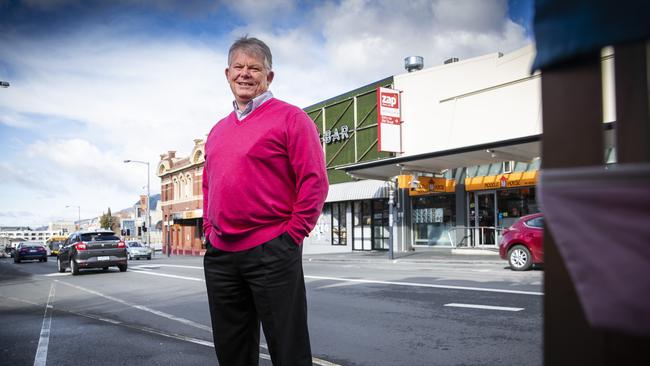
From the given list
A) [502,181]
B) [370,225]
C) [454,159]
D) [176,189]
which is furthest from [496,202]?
[176,189]

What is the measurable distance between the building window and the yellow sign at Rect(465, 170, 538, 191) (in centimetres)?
969

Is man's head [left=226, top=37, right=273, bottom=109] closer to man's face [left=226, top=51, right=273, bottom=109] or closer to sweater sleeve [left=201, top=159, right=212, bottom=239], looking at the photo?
man's face [left=226, top=51, right=273, bottom=109]

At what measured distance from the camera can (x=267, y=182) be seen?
2.57m

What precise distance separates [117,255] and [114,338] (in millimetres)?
12620

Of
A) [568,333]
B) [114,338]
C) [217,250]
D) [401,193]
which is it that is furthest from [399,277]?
[401,193]

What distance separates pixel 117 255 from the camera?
1753cm

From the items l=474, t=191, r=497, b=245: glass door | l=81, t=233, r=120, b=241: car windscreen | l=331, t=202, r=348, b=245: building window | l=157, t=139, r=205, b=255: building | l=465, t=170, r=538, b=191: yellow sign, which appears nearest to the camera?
l=81, t=233, r=120, b=241: car windscreen

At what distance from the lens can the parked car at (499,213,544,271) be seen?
1259 centimetres

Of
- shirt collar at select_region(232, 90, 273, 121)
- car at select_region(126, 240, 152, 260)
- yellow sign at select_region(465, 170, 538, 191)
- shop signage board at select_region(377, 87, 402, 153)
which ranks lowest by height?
car at select_region(126, 240, 152, 260)

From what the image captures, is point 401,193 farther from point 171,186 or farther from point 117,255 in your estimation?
point 171,186

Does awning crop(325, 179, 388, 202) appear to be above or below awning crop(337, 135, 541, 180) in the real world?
below

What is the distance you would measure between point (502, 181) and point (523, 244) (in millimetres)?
8399

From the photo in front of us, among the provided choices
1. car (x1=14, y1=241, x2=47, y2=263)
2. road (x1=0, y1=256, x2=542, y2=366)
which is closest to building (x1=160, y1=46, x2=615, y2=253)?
road (x1=0, y1=256, x2=542, y2=366)

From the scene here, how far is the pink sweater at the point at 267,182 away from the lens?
2531mm
